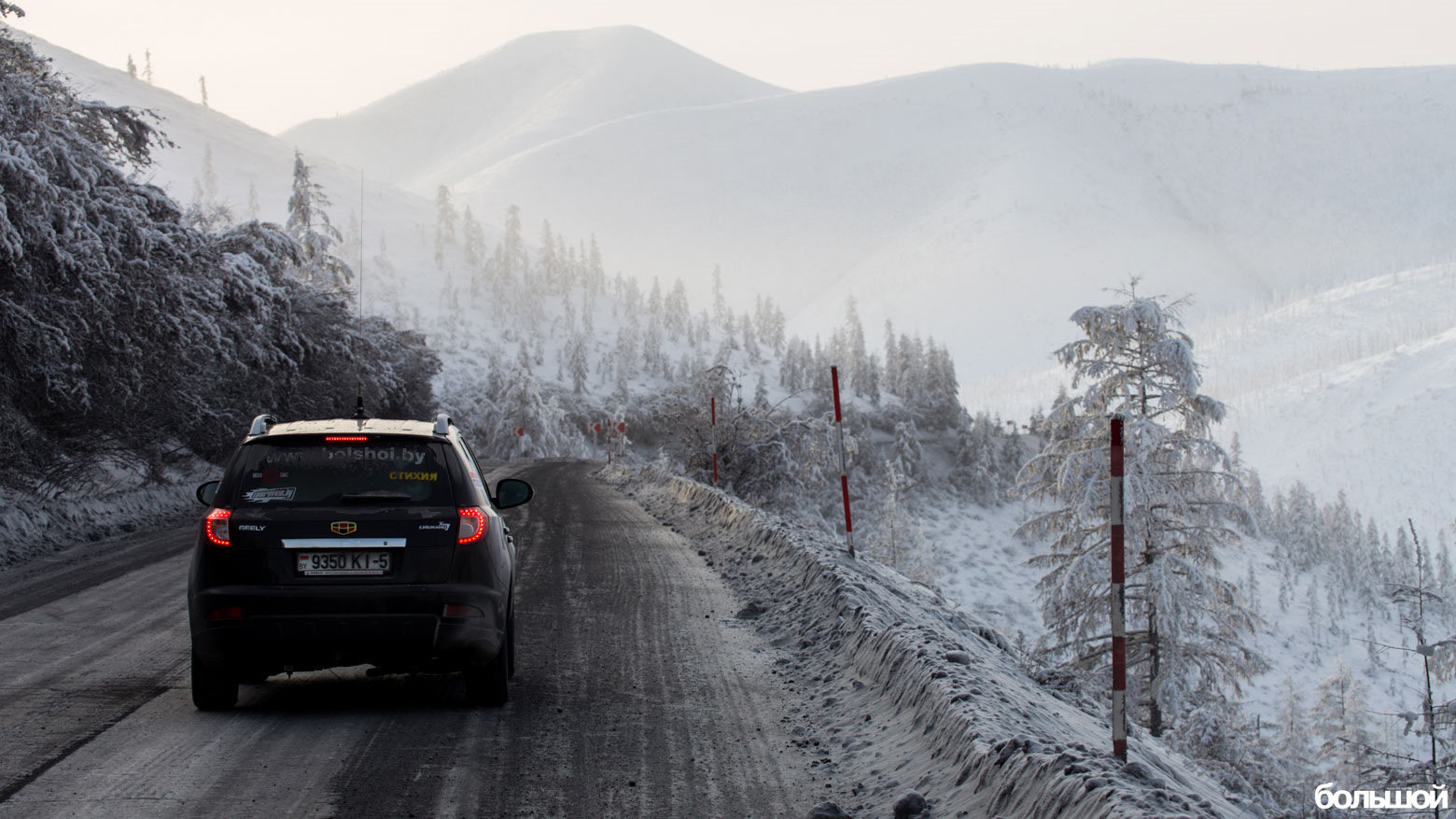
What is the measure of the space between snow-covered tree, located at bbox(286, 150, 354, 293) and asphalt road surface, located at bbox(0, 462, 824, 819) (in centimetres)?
3814

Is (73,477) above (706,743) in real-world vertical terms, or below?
above

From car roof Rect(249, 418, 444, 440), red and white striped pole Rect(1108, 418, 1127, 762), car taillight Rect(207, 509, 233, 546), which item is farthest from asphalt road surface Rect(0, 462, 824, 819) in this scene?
car roof Rect(249, 418, 444, 440)

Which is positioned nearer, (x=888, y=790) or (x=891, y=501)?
(x=888, y=790)

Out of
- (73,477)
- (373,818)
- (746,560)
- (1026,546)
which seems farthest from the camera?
(1026,546)

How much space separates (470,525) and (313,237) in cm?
4328

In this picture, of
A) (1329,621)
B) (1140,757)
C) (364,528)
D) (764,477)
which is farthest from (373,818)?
(1329,621)

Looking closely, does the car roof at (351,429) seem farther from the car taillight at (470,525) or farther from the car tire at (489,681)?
the car tire at (489,681)

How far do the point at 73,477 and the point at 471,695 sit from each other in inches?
527

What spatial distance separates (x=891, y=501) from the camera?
68.7 m

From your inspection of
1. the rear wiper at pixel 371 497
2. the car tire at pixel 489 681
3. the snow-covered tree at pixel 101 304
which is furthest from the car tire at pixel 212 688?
the snow-covered tree at pixel 101 304

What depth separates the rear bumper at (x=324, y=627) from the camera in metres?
6.11

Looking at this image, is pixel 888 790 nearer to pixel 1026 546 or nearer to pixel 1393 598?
pixel 1393 598

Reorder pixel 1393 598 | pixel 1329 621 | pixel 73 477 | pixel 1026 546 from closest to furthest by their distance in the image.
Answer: pixel 1393 598, pixel 73 477, pixel 1026 546, pixel 1329 621

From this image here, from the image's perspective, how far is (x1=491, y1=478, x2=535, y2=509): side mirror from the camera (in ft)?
24.5
